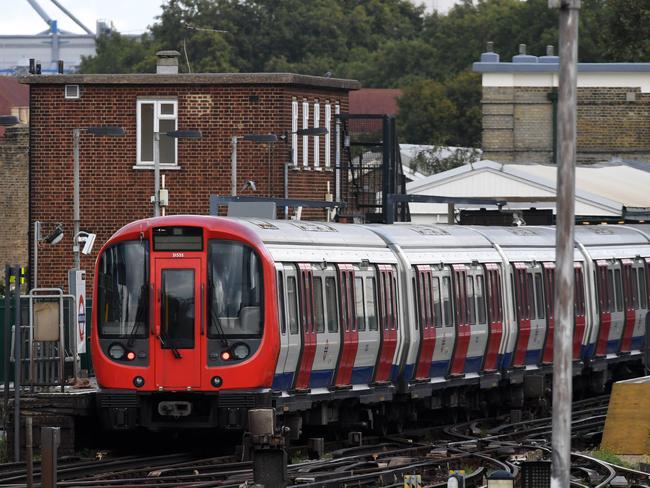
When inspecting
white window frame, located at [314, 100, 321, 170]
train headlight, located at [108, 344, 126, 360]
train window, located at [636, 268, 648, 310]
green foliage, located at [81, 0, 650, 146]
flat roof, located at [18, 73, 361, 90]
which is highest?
green foliage, located at [81, 0, 650, 146]

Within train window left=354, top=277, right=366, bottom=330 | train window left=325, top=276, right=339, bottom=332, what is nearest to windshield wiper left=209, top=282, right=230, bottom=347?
train window left=325, top=276, right=339, bottom=332

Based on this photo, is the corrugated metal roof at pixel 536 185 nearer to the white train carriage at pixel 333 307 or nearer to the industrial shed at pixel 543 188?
the industrial shed at pixel 543 188

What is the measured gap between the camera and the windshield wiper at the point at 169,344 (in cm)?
2262

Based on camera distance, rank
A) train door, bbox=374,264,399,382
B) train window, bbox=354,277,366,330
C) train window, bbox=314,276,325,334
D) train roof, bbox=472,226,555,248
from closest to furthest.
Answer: train window, bbox=314,276,325,334, train window, bbox=354,277,366,330, train door, bbox=374,264,399,382, train roof, bbox=472,226,555,248

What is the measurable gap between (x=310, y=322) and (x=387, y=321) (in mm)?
2505

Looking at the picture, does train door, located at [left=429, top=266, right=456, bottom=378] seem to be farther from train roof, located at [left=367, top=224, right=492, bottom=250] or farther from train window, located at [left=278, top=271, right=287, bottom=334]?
train window, located at [left=278, top=271, right=287, bottom=334]

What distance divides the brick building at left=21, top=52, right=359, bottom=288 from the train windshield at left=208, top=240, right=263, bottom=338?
69.0ft

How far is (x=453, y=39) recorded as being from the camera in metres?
118

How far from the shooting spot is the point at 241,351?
22578mm

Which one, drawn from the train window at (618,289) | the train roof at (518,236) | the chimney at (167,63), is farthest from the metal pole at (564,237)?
the chimney at (167,63)

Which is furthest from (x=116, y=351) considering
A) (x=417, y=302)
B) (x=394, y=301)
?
(x=417, y=302)

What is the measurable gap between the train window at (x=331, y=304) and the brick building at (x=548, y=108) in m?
36.1

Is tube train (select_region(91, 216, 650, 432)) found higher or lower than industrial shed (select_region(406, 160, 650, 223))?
lower

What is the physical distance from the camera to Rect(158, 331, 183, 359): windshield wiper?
22625mm
